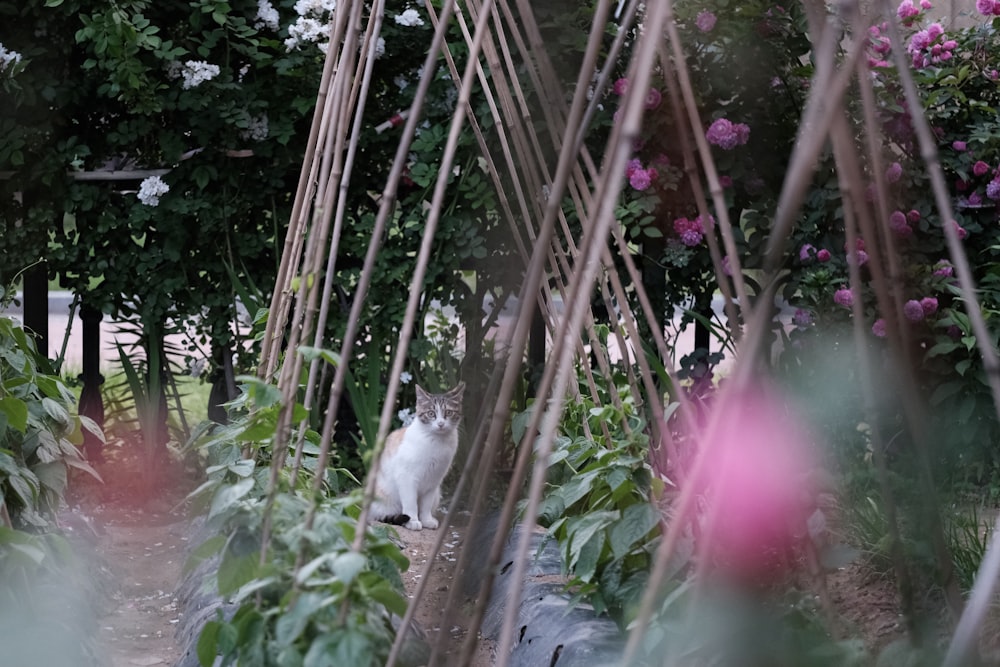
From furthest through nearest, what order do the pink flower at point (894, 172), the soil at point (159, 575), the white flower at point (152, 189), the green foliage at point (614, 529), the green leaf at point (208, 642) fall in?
the white flower at point (152, 189)
the pink flower at point (894, 172)
the soil at point (159, 575)
the green foliage at point (614, 529)
the green leaf at point (208, 642)

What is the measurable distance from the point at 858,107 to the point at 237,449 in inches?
91.2

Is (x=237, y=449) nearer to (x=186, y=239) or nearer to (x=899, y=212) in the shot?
(x=186, y=239)

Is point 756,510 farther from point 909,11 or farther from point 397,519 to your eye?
point 909,11

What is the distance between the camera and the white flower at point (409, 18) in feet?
11.7

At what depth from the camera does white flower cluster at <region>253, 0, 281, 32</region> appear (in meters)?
3.68

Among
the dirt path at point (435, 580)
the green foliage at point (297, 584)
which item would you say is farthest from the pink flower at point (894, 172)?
the green foliage at point (297, 584)

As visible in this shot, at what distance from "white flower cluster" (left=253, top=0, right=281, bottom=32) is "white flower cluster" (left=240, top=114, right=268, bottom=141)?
31 centimetres

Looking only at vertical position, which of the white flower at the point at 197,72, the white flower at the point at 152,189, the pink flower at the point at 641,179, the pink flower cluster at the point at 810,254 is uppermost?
the white flower at the point at 197,72

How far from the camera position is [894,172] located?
346cm

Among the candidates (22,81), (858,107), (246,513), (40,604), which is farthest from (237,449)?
(858,107)

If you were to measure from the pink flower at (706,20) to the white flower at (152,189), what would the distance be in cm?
189

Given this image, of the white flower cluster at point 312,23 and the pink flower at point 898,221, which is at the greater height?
the white flower cluster at point 312,23

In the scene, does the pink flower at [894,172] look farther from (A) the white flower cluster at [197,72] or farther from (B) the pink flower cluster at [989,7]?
(A) the white flower cluster at [197,72]

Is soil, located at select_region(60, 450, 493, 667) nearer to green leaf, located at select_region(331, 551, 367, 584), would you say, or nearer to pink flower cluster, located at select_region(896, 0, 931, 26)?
green leaf, located at select_region(331, 551, 367, 584)
